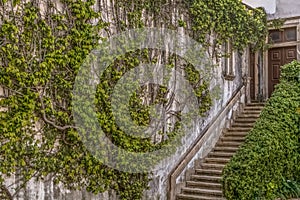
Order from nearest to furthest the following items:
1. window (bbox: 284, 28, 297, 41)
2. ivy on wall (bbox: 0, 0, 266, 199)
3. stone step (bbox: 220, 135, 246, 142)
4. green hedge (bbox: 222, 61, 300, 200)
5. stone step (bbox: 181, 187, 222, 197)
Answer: ivy on wall (bbox: 0, 0, 266, 199) → green hedge (bbox: 222, 61, 300, 200) → stone step (bbox: 181, 187, 222, 197) → stone step (bbox: 220, 135, 246, 142) → window (bbox: 284, 28, 297, 41)

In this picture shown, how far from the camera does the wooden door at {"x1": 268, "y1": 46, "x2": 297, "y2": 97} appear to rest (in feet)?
36.3

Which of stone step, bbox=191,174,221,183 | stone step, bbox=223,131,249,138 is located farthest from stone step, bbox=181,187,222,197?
stone step, bbox=223,131,249,138

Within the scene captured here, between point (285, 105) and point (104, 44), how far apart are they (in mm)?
3957

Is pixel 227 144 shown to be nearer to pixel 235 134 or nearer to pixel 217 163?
pixel 235 134

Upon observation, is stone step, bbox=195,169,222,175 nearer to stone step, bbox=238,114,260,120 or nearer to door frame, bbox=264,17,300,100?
stone step, bbox=238,114,260,120

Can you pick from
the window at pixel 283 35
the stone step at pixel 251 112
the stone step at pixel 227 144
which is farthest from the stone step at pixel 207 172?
the window at pixel 283 35

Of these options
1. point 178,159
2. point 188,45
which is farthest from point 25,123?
point 188,45

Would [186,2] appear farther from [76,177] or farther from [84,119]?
[76,177]

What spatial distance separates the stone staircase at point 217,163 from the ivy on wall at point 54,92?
1137 millimetres

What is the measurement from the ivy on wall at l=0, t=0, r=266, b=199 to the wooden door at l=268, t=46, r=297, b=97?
495cm

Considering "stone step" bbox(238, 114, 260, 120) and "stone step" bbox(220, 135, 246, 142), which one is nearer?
"stone step" bbox(220, 135, 246, 142)

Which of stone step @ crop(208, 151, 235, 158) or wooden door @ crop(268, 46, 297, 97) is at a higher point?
A: wooden door @ crop(268, 46, 297, 97)

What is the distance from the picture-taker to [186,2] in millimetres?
8727

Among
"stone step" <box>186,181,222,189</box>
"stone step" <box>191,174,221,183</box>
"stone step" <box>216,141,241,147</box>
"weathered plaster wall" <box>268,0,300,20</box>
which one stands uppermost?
"weathered plaster wall" <box>268,0,300,20</box>
